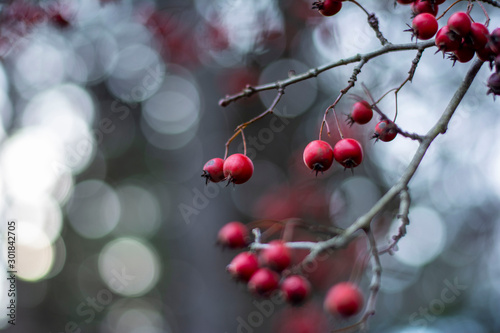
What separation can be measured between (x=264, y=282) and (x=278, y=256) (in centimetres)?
12

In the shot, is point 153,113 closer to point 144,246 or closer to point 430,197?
point 144,246

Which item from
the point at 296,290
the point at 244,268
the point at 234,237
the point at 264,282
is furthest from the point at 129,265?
the point at 296,290

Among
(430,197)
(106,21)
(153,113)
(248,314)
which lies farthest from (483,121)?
(153,113)

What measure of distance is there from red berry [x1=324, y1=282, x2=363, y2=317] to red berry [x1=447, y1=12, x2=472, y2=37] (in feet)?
2.84

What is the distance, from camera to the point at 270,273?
63.2 inches

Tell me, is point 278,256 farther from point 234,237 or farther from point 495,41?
point 495,41

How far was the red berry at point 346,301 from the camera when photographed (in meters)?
1.20

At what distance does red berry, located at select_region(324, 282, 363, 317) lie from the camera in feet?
3.92

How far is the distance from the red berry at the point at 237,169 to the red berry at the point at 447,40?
2.58ft

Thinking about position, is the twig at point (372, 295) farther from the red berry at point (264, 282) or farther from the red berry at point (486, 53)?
the red berry at point (486, 53)

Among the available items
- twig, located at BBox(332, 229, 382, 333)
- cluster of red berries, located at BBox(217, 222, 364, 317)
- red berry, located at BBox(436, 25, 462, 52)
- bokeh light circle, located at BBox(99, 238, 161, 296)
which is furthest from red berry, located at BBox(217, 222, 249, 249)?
bokeh light circle, located at BBox(99, 238, 161, 296)

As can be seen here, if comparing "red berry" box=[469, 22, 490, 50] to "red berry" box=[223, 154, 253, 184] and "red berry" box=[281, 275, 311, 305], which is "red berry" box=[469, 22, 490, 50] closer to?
"red berry" box=[223, 154, 253, 184]

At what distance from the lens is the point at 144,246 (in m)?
14.4

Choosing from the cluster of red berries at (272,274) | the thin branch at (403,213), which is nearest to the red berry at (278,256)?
the cluster of red berries at (272,274)
